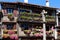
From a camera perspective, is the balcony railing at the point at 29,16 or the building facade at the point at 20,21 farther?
the balcony railing at the point at 29,16

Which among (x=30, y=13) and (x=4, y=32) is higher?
(x=30, y=13)

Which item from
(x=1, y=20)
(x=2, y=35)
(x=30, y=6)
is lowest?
(x=2, y=35)

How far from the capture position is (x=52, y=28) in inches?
1506

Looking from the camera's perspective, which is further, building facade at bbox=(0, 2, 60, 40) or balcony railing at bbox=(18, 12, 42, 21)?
balcony railing at bbox=(18, 12, 42, 21)

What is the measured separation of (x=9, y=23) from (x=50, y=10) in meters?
7.91

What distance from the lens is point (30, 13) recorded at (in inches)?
1414

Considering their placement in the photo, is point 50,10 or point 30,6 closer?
point 30,6

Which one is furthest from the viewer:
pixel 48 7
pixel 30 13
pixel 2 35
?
pixel 48 7

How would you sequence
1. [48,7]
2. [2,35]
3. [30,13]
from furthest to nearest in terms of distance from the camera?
[48,7], [30,13], [2,35]

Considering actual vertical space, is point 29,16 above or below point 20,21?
above

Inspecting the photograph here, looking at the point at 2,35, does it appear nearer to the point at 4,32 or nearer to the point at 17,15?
the point at 4,32

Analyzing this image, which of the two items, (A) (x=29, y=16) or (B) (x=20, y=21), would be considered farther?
(A) (x=29, y=16)

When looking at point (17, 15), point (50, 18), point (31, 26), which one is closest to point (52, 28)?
point (50, 18)

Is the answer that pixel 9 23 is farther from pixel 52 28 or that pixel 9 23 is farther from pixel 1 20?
pixel 52 28
